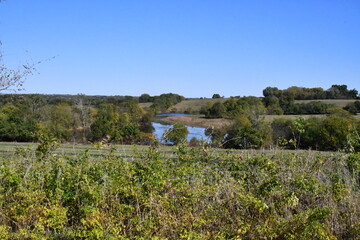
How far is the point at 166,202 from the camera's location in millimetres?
4652

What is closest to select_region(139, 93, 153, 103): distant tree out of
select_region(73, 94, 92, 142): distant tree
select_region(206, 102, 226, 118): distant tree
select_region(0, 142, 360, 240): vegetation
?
select_region(206, 102, 226, 118): distant tree

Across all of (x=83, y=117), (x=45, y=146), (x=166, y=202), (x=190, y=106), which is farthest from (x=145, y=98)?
(x=166, y=202)

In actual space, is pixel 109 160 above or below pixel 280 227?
above

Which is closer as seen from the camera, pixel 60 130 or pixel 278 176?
pixel 278 176

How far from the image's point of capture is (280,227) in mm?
4312

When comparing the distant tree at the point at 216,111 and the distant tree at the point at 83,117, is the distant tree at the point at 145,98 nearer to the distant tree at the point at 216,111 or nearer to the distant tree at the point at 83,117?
the distant tree at the point at 216,111

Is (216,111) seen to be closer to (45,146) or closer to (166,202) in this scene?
(45,146)

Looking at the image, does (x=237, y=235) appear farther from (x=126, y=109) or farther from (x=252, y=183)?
(x=126, y=109)

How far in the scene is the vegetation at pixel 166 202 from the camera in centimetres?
430

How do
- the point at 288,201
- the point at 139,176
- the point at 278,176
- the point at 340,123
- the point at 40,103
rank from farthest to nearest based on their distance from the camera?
the point at 40,103 < the point at 340,123 < the point at 278,176 < the point at 139,176 < the point at 288,201

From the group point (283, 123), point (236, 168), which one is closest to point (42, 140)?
point (236, 168)

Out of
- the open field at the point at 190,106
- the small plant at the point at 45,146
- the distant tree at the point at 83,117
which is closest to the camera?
the small plant at the point at 45,146

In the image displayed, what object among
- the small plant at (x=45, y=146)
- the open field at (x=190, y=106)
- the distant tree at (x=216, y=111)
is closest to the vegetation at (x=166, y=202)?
the small plant at (x=45, y=146)

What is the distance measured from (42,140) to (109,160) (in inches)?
62.9
